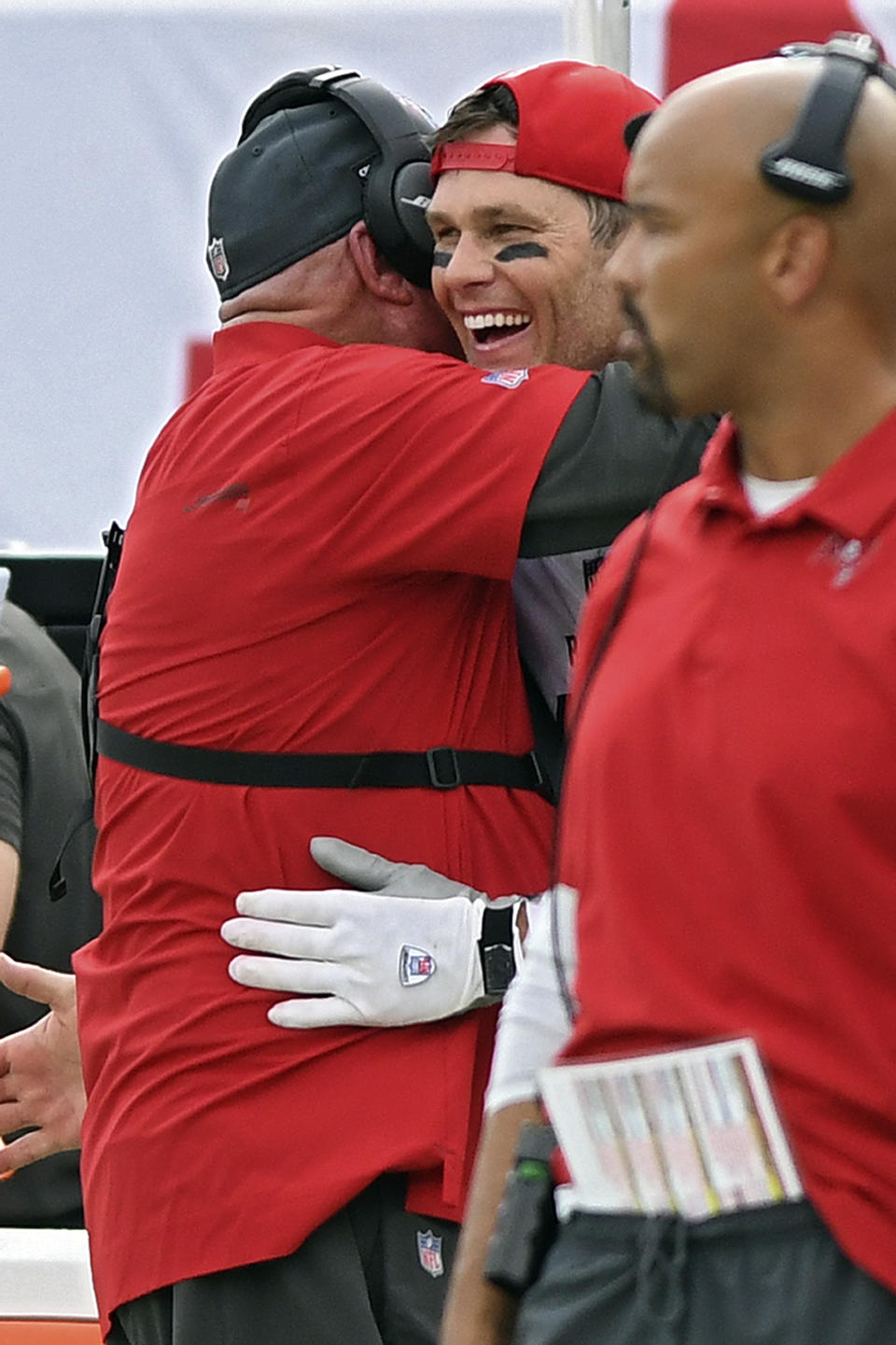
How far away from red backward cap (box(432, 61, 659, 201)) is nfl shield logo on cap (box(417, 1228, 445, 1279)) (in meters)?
1.25

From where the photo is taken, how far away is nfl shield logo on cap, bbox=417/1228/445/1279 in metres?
2.36

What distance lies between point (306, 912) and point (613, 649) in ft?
2.72

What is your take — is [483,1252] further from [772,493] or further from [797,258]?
[797,258]

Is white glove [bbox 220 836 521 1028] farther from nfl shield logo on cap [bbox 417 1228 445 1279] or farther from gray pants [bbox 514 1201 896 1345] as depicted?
gray pants [bbox 514 1201 896 1345]

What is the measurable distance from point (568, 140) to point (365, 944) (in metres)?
1.01

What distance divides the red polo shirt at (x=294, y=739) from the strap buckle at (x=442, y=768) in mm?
13

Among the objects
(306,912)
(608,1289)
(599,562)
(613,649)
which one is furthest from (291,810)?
(608,1289)

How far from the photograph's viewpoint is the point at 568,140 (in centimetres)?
267

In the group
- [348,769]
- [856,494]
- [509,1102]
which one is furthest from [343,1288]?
[856,494]

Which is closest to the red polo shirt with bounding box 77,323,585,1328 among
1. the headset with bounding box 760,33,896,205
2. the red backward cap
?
the red backward cap

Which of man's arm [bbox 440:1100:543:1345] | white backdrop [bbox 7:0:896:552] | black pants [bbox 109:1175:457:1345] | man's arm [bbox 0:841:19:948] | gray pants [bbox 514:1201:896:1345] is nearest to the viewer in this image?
gray pants [bbox 514:1201:896:1345]

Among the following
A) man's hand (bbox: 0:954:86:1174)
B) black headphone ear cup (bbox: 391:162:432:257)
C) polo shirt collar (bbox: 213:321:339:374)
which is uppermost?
black headphone ear cup (bbox: 391:162:432:257)

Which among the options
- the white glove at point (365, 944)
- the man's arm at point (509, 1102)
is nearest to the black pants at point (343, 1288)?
the white glove at point (365, 944)

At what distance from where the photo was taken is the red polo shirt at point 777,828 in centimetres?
143
